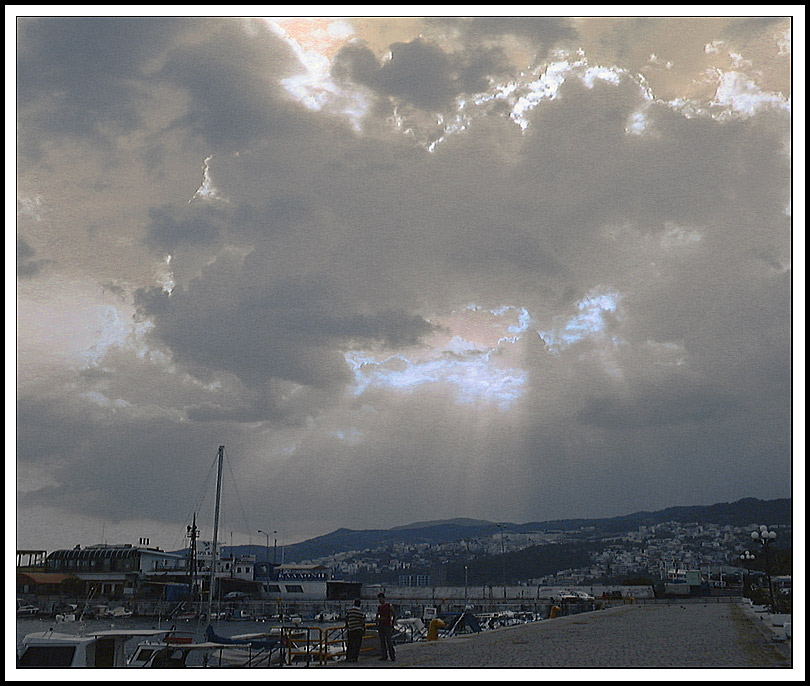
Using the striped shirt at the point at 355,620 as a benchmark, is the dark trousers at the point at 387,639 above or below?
below

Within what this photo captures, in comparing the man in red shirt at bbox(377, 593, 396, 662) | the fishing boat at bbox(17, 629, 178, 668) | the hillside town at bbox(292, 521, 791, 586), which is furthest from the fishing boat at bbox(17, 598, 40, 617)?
the man in red shirt at bbox(377, 593, 396, 662)

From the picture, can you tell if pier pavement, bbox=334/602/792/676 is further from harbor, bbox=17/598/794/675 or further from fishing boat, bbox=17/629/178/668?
fishing boat, bbox=17/629/178/668

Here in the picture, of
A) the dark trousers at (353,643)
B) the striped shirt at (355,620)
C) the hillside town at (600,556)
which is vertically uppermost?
the hillside town at (600,556)

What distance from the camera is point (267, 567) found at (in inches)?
4796

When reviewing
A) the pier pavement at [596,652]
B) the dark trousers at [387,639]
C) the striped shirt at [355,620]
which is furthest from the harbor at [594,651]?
the striped shirt at [355,620]

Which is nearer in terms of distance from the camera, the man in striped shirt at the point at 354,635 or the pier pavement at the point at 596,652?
the pier pavement at the point at 596,652

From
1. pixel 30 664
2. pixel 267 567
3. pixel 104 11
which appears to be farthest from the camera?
pixel 267 567

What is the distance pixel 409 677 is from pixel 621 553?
153 m

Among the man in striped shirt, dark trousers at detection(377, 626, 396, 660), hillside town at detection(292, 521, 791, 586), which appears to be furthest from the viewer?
hillside town at detection(292, 521, 791, 586)

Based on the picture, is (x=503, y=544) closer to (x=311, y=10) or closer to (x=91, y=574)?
(x=91, y=574)

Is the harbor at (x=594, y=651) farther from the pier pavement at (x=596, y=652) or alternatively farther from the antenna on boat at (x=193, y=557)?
the antenna on boat at (x=193, y=557)

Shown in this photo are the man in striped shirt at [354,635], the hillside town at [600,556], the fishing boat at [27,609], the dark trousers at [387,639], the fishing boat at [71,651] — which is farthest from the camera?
the hillside town at [600,556]

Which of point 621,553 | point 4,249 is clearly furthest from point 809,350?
point 621,553

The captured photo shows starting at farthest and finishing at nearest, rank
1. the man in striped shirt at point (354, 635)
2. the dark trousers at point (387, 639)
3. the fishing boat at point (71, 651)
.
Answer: the fishing boat at point (71, 651)
the man in striped shirt at point (354, 635)
the dark trousers at point (387, 639)
